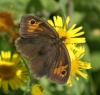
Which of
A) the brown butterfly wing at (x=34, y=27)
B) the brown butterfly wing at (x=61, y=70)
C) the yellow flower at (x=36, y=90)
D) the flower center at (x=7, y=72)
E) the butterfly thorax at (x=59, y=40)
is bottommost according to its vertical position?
the yellow flower at (x=36, y=90)

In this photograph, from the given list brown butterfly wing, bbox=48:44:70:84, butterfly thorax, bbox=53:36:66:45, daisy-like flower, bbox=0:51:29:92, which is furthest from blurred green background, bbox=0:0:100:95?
brown butterfly wing, bbox=48:44:70:84

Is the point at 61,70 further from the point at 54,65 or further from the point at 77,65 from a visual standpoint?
the point at 77,65

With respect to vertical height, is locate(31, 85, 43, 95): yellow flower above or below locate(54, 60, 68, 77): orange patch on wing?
below

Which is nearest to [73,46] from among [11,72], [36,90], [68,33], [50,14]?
[68,33]

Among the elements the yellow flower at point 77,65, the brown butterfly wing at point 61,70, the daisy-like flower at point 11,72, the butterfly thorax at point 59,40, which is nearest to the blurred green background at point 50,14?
the daisy-like flower at point 11,72

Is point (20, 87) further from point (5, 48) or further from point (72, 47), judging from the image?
point (5, 48)

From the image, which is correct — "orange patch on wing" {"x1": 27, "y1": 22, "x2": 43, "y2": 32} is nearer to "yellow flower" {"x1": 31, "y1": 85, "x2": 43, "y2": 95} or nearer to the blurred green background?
"yellow flower" {"x1": 31, "y1": 85, "x2": 43, "y2": 95}

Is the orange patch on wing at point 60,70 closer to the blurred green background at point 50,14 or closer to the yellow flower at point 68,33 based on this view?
the yellow flower at point 68,33
